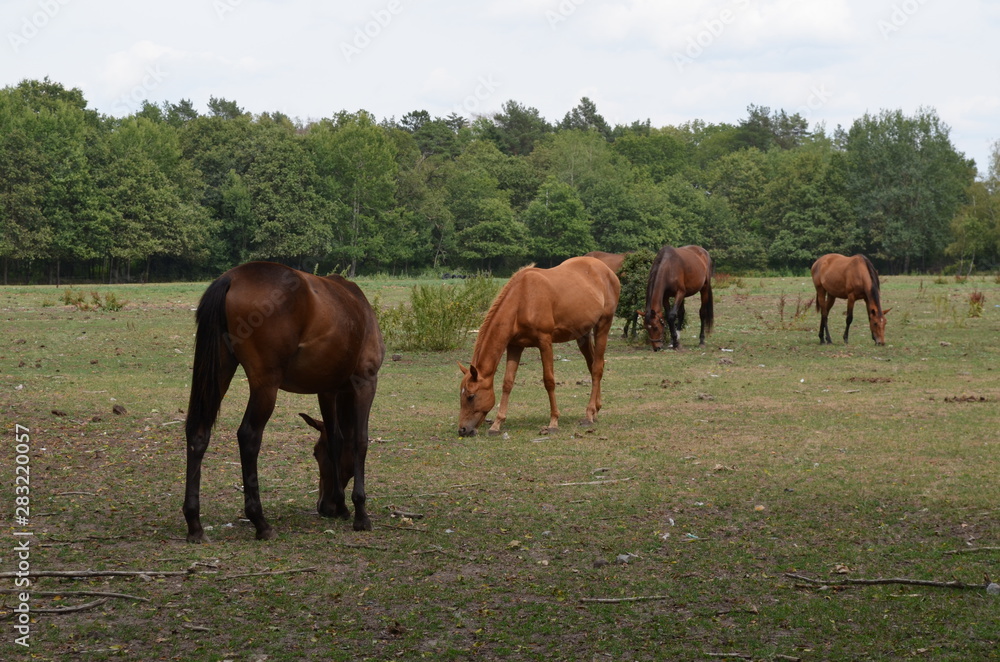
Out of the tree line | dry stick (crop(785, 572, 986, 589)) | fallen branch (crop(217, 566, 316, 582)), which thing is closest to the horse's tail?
fallen branch (crop(217, 566, 316, 582))

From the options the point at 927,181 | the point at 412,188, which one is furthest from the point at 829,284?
the point at 927,181

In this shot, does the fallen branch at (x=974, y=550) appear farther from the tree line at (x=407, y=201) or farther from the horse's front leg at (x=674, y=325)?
the tree line at (x=407, y=201)

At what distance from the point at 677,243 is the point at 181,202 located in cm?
4279

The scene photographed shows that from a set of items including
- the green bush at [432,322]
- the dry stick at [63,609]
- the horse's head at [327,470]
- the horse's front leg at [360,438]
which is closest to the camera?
the dry stick at [63,609]

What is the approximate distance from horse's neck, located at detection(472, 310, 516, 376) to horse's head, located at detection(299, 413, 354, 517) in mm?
3699

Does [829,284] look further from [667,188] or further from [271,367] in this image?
[667,188]

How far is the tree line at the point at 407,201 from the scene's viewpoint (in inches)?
2500

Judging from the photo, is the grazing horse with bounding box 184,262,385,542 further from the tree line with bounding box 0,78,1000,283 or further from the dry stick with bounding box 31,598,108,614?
the tree line with bounding box 0,78,1000,283

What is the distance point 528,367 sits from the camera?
57.6 feet

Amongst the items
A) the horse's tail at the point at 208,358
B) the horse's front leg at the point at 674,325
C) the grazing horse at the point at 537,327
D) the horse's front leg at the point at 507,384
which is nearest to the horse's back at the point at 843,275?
the horse's front leg at the point at 674,325

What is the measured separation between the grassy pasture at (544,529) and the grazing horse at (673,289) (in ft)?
17.5

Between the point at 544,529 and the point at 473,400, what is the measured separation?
4043 millimetres

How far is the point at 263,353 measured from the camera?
641cm

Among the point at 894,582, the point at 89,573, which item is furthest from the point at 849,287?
the point at 89,573
